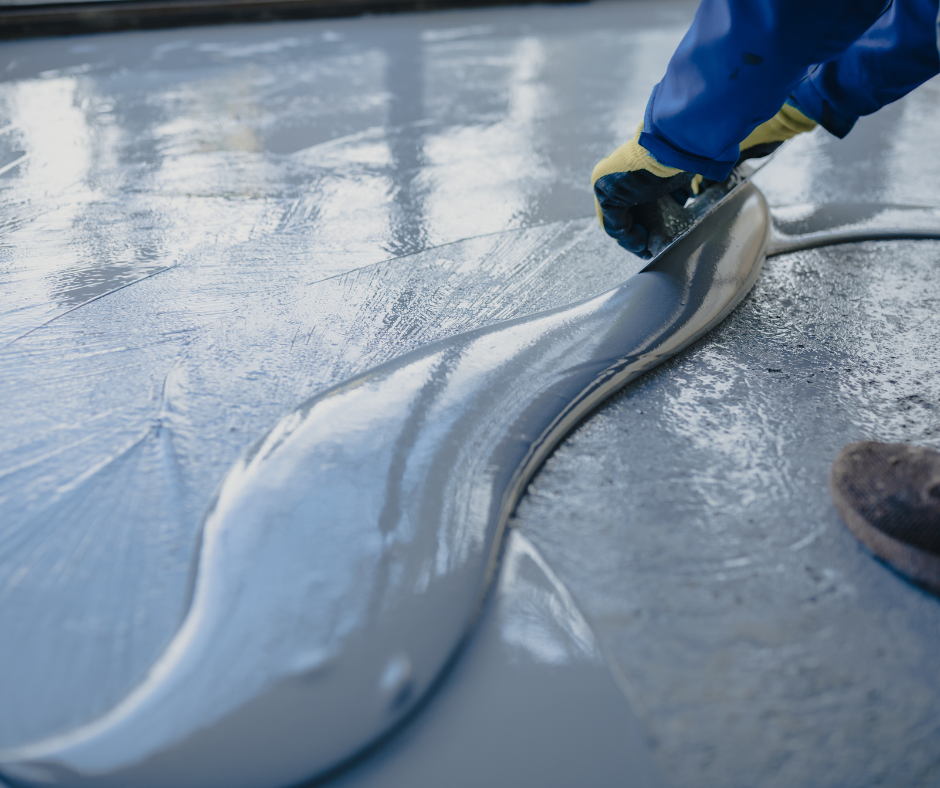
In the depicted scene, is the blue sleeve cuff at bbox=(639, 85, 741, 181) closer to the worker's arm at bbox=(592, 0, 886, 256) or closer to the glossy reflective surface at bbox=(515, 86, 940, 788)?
the worker's arm at bbox=(592, 0, 886, 256)

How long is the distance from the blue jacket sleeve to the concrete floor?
1.24ft

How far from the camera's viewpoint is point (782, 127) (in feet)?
5.43

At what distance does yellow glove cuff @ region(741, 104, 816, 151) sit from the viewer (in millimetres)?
1620

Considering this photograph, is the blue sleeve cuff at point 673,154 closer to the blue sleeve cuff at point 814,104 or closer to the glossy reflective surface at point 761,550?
the glossy reflective surface at point 761,550

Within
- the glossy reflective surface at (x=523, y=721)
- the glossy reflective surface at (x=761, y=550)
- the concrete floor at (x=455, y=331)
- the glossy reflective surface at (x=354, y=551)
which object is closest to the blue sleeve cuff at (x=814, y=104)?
the concrete floor at (x=455, y=331)

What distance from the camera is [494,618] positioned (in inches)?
32.3

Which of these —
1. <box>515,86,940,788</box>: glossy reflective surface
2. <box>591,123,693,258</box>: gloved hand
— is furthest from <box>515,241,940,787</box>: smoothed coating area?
<box>591,123,693,258</box>: gloved hand

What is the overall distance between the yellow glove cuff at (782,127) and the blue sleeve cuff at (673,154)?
0.48m

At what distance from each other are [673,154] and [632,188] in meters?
0.14

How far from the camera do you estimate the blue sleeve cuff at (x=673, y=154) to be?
1.22 metres

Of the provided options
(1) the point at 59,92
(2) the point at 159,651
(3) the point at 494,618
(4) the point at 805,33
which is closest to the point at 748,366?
(4) the point at 805,33

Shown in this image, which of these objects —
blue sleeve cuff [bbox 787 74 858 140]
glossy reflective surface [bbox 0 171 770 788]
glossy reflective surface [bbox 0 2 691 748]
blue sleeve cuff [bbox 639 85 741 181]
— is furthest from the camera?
blue sleeve cuff [bbox 787 74 858 140]

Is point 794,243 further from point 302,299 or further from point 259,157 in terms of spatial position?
point 259,157

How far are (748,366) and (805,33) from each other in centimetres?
54
